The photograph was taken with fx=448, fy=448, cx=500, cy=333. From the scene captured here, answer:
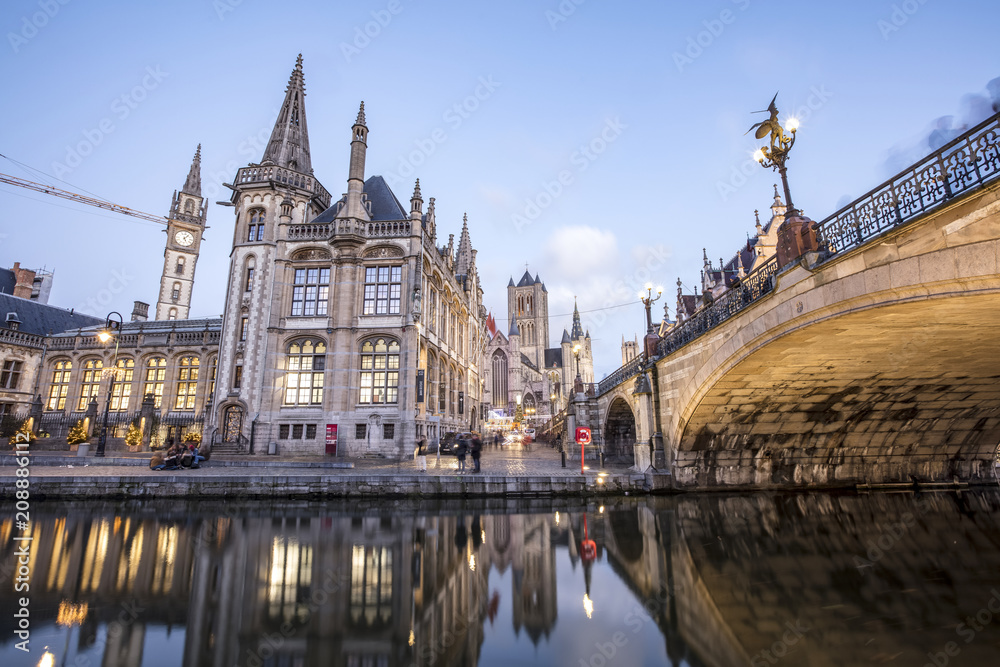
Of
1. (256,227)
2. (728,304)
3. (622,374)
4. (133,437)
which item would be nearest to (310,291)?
(256,227)

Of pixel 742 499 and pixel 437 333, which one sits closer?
pixel 742 499

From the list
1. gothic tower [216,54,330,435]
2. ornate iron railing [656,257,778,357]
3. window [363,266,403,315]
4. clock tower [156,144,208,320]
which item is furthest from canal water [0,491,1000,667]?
clock tower [156,144,208,320]

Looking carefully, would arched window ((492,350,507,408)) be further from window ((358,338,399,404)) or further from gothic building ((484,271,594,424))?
window ((358,338,399,404))

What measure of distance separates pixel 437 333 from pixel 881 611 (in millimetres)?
27205

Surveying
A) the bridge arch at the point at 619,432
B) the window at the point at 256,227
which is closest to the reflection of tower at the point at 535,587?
the bridge arch at the point at 619,432

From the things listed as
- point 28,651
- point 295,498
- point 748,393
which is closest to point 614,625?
point 28,651

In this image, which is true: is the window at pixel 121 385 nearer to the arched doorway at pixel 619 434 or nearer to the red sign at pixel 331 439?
the red sign at pixel 331 439

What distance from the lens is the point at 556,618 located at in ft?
17.1

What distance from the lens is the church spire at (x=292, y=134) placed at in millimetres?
31188

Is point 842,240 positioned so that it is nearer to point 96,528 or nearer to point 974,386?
point 974,386

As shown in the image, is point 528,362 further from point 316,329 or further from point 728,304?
point 728,304

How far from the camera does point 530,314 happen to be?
99.1m

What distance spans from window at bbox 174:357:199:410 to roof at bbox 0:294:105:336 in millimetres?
15269

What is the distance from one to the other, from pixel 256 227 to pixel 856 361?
31777 millimetres
